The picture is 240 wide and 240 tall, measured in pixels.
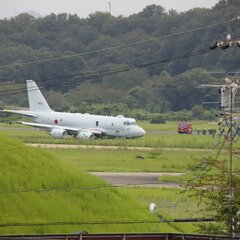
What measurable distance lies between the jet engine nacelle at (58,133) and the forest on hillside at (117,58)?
21.2m

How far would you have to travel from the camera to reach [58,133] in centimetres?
8412

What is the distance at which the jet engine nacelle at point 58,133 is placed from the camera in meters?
84.1

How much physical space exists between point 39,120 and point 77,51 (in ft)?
233

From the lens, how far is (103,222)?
35.6 metres

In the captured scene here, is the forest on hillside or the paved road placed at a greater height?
the forest on hillside

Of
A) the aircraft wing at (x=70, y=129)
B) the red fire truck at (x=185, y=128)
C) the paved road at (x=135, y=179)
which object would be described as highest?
the aircraft wing at (x=70, y=129)

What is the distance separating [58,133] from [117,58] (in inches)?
2835

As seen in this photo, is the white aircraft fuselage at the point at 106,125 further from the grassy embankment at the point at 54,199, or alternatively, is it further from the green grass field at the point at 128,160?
the grassy embankment at the point at 54,199

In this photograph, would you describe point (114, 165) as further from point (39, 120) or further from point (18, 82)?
point (18, 82)

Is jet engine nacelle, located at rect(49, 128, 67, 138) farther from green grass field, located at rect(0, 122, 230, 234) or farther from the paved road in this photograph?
green grass field, located at rect(0, 122, 230, 234)

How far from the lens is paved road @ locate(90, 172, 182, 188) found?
5025cm

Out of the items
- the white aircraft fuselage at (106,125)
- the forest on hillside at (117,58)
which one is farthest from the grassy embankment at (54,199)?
the forest on hillside at (117,58)

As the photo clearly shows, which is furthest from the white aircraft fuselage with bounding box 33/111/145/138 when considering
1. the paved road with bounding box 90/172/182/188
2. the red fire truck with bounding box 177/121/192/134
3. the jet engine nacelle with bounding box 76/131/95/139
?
the paved road with bounding box 90/172/182/188

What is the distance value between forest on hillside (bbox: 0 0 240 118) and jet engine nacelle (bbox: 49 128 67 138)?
21.2 meters
